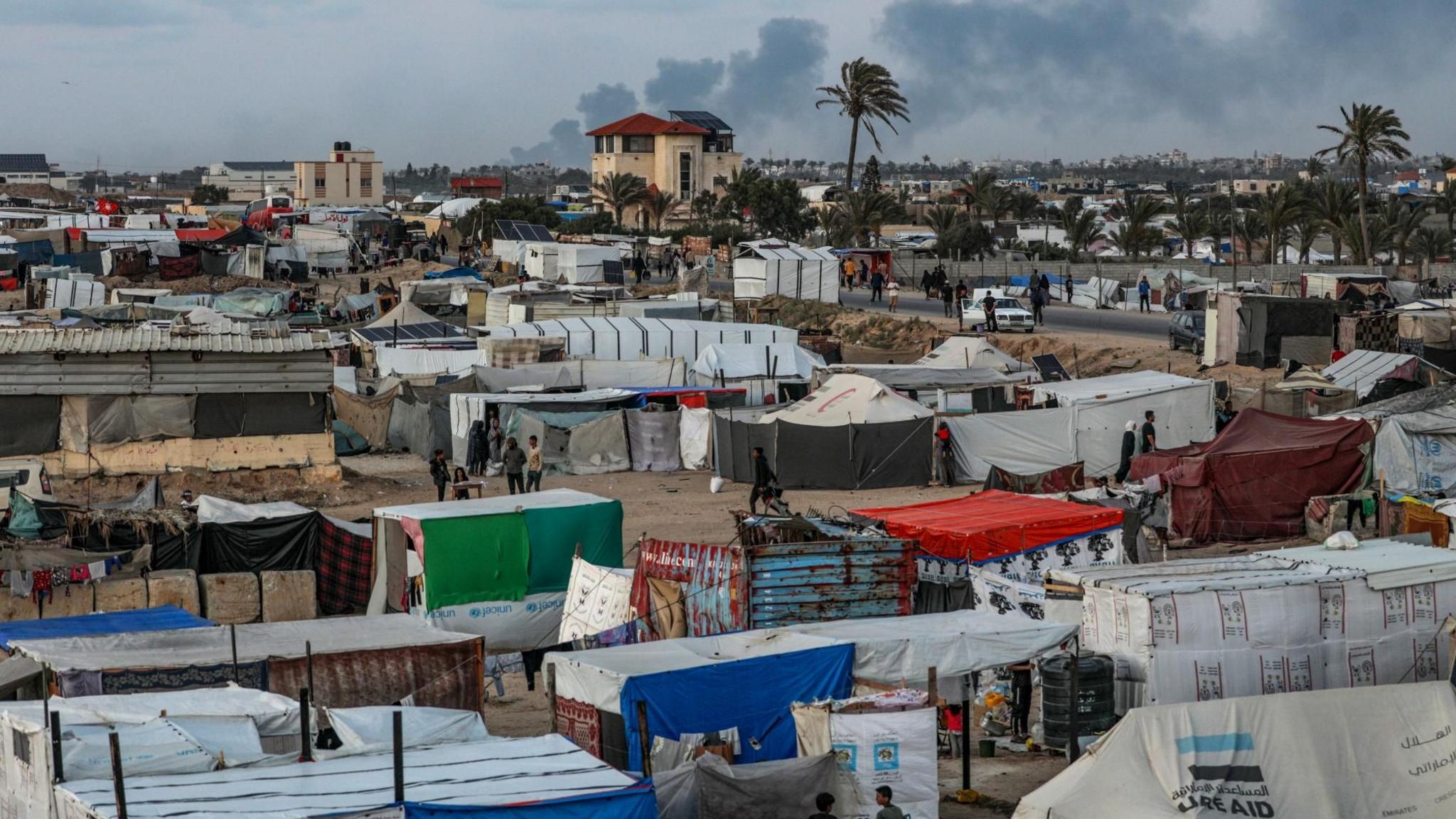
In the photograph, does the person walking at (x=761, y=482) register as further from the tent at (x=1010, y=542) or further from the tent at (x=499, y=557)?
the tent at (x=1010, y=542)

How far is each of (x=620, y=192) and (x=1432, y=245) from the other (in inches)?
1799

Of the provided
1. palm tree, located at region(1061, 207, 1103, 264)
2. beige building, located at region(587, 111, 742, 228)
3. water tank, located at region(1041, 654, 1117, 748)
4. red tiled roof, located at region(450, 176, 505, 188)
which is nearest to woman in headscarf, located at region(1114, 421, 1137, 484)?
water tank, located at region(1041, 654, 1117, 748)

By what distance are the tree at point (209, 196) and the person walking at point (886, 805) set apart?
142 m

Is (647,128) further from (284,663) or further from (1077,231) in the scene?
(284,663)

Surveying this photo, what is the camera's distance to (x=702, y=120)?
13862cm

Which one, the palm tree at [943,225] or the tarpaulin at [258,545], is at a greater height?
the palm tree at [943,225]

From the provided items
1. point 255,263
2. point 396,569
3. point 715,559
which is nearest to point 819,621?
point 715,559

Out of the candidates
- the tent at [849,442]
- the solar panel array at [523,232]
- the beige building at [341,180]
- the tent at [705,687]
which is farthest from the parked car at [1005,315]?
the beige building at [341,180]

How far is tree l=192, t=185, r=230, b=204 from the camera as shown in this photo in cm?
14850

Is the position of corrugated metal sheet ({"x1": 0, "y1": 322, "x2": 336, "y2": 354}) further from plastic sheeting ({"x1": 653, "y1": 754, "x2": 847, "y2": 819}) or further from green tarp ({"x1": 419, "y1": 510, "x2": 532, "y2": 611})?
plastic sheeting ({"x1": 653, "y1": 754, "x2": 847, "y2": 819})

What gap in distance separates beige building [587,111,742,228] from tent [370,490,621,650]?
10651 cm

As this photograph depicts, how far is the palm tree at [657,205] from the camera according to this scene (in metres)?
99.2

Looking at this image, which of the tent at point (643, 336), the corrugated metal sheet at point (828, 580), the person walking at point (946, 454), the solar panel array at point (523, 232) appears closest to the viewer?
the corrugated metal sheet at point (828, 580)

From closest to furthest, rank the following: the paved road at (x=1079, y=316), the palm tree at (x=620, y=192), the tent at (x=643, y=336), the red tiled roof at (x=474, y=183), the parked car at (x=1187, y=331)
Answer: the tent at (x=643, y=336), the parked car at (x=1187, y=331), the paved road at (x=1079, y=316), the palm tree at (x=620, y=192), the red tiled roof at (x=474, y=183)
